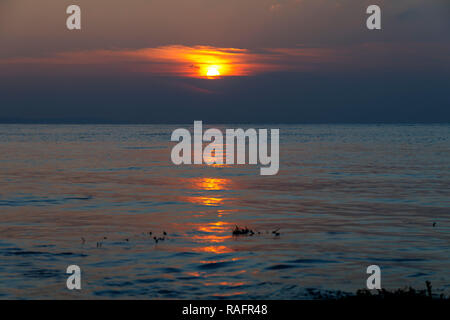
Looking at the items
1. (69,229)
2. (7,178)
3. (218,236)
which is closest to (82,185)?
(7,178)

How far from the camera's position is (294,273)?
14.1m

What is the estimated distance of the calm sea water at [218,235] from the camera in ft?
43.4

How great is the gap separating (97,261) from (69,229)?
4.84m

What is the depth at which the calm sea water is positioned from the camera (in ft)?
43.4

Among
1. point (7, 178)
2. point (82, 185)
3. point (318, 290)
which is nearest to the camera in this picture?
point (318, 290)

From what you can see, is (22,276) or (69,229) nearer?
(22,276)

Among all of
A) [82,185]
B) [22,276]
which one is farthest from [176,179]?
[22,276]

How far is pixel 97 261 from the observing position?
15.1 m

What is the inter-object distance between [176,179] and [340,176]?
10921mm

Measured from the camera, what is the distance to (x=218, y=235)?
62.2 ft

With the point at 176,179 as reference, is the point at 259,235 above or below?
below

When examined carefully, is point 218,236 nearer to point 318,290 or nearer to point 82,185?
point 318,290
